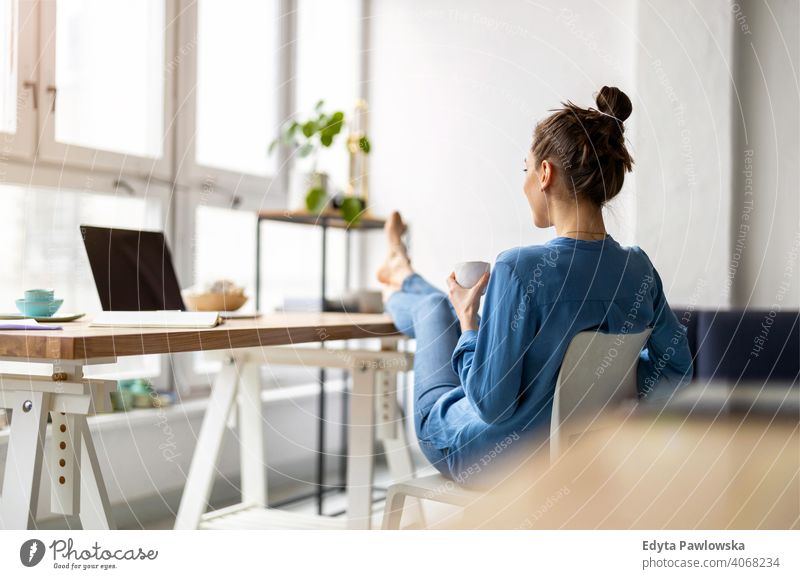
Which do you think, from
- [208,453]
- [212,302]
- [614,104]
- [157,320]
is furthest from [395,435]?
[614,104]

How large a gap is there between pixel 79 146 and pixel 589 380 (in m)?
1.48

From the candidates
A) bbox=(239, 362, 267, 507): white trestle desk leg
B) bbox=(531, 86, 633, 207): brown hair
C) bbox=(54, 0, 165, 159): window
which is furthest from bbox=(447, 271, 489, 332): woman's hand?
bbox=(54, 0, 165, 159): window

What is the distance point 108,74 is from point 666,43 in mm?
1462

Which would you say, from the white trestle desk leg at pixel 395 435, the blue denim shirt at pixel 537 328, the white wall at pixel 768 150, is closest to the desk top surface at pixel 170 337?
the white trestle desk leg at pixel 395 435

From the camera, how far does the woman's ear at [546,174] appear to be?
1.26 meters

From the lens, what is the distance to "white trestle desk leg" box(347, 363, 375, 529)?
5.66ft

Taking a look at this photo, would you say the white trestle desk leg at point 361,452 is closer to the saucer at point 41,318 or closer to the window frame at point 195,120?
the saucer at point 41,318

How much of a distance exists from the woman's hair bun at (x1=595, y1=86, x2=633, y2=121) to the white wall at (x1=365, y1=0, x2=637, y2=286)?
12cm

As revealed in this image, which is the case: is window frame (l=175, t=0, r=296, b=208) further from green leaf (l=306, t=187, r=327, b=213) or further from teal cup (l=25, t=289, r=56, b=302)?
teal cup (l=25, t=289, r=56, b=302)

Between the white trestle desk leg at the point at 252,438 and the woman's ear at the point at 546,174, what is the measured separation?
1140 millimetres

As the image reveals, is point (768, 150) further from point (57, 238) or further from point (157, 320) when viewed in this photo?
point (57, 238)

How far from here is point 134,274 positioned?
5.33 ft
